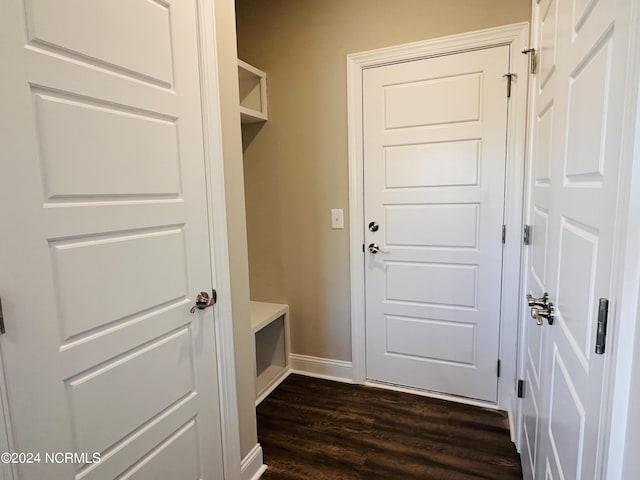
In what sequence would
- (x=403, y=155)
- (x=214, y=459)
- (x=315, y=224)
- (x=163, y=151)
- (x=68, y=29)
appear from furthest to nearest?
(x=315, y=224) < (x=403, y=155) < (x=214, y=459) < (x=163, y=151) < (x=68, y=29)

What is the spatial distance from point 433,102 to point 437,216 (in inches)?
27.7

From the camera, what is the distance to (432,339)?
2.42 meters

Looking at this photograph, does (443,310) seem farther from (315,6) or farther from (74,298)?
(315,6)

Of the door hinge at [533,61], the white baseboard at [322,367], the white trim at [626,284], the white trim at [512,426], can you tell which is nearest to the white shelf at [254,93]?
the door hinge at [533,61]

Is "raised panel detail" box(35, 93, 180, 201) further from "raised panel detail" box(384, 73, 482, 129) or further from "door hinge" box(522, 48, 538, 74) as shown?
"door hinge" box(522, 48, 538, 74)

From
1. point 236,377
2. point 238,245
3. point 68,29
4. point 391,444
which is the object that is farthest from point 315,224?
point 68,29

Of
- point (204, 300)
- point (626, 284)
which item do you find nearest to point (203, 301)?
point (204, 300)

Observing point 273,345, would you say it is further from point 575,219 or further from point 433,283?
point 575,219

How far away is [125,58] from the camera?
112cm

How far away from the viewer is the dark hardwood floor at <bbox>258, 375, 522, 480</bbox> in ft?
5.91

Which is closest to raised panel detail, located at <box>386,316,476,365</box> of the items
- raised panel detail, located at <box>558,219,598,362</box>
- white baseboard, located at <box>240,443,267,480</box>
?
white baseboard, located at <box>240,443,267,480</box>

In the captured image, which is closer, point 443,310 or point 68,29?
point 68,29

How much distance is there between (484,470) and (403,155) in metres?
1.79

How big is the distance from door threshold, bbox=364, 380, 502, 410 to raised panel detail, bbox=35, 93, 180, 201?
78.6 inches
